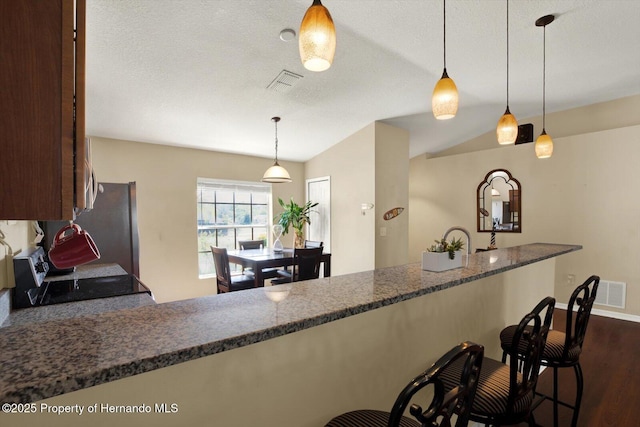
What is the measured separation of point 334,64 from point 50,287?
113 inches

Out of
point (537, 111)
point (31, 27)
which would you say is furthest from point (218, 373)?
point (537, 111)

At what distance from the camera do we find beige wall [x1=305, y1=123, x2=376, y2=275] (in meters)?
4.44

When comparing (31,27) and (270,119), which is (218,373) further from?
(270,119)

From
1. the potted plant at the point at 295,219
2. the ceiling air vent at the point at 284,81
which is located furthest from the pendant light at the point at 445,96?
the potted plant at the point at 295,219

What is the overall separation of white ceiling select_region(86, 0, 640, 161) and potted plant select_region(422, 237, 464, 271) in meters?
1.85

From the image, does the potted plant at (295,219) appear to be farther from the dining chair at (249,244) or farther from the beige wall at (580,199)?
the beige wall at (580,199)


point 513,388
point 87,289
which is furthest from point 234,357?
point 87,289

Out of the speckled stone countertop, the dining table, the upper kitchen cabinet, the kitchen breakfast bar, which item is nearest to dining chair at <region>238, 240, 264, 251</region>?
the dining table

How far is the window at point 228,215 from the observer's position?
4789mm

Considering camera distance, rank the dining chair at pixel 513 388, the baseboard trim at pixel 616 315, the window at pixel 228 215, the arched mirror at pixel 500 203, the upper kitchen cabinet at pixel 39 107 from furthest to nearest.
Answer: the arched mirror at pixel 500 203
the window at pixel 228 215
the baseboard trim at pixel 616 315
the dining chair at pixel 513 388
the upper kitchen cabinet at pixel 39 107

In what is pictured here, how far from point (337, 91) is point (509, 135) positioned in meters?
1.88

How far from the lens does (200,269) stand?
4758 mm

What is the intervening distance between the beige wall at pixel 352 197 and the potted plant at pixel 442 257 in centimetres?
267

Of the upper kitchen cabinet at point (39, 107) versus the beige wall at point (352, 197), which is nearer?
the upper kitchen cabinet at point (39, 107)
